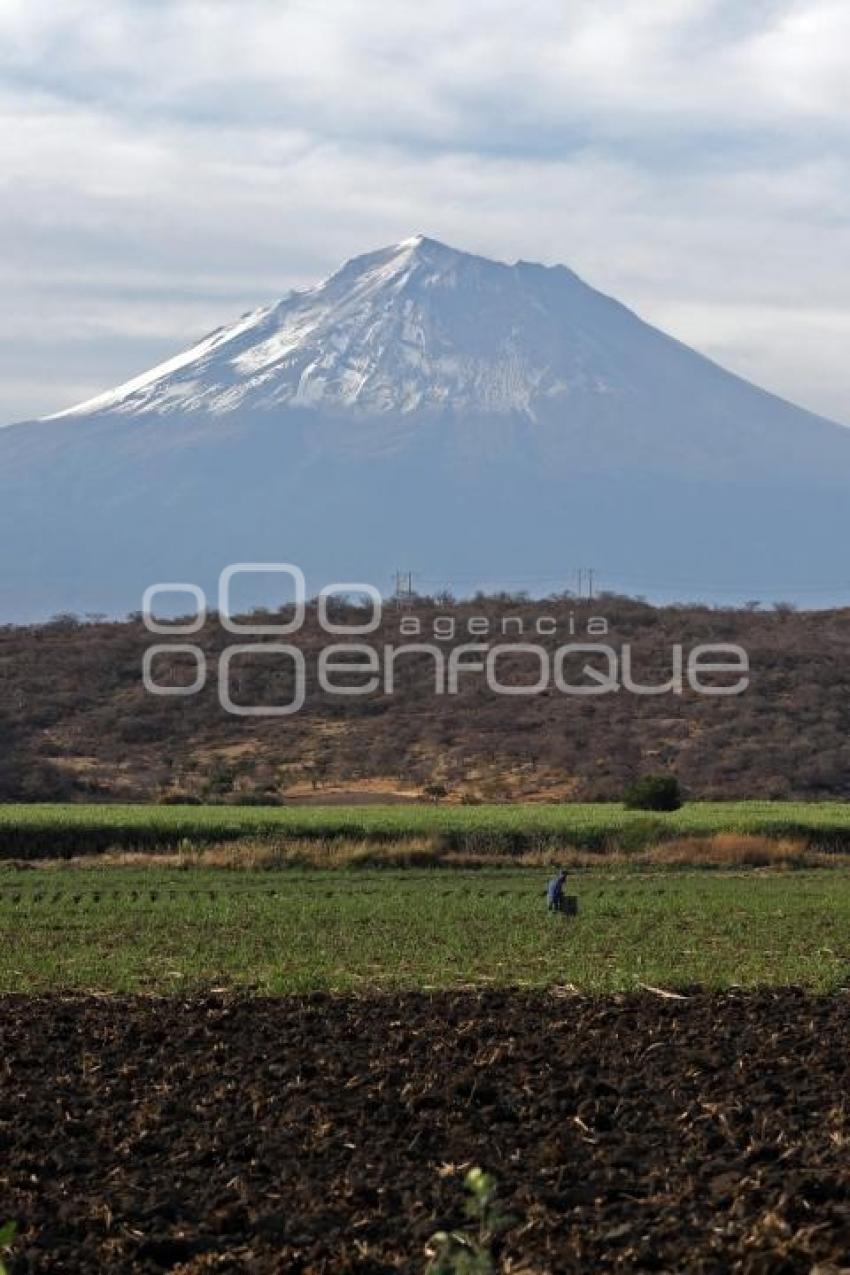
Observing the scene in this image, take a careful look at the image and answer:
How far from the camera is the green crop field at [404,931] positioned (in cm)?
2075

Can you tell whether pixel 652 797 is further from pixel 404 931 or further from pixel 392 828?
pixel 404 931

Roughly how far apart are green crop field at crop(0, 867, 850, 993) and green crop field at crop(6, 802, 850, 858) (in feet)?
13.5

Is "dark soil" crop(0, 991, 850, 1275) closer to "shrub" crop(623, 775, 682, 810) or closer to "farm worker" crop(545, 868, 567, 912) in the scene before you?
"farm worker" crop(545, 868, 567, 912)

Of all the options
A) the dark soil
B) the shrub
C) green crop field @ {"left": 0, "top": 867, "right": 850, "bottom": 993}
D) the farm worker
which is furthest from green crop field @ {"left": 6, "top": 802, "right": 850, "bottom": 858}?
the dark soil

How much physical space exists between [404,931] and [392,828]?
16.2 metres

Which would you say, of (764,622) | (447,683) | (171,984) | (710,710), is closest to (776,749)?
(710,710)

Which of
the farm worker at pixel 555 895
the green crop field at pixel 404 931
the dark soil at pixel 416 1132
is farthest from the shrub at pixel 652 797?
the dark soil at pixel 416 1132

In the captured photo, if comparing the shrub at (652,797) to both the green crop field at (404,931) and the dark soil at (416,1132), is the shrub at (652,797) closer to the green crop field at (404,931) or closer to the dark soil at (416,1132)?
the green crop field at (404,931)

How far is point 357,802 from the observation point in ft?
198

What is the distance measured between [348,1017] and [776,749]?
5690 centimetres

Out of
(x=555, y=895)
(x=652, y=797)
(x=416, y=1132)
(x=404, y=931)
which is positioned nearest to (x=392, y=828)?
(x=652, y=797)

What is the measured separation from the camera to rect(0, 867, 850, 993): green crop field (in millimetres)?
20750

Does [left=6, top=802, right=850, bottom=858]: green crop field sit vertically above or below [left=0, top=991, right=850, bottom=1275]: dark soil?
below

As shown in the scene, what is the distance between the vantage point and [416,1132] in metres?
13.0
